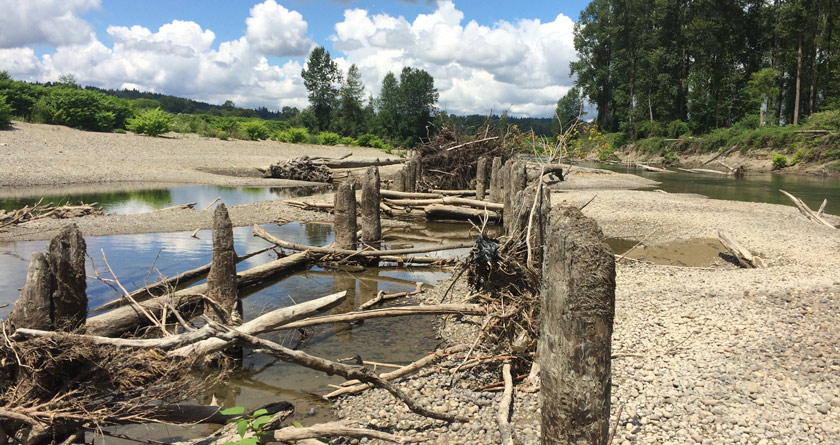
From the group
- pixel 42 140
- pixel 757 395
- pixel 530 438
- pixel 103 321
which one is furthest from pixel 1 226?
pixel 42 140

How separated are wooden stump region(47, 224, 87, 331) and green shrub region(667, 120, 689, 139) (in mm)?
54821

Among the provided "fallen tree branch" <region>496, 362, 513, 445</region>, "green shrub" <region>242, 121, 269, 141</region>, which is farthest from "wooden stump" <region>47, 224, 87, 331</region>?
"green shrub" <region>242, 121, 269, 141</region>

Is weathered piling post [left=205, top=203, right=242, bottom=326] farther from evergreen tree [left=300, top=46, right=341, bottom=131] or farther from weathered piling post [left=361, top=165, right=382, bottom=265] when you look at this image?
evergreen tree [left=300, top=46, right=341, bottom=131]

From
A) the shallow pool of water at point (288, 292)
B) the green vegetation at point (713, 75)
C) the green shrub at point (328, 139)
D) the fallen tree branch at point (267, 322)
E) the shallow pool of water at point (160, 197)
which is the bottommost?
the shallow pool of water at point (288, 292)

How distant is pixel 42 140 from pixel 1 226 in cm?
1996

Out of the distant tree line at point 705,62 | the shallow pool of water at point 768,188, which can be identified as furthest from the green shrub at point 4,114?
the distant tree line at point 705,62

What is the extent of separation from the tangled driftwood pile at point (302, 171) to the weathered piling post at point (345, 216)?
19.3m

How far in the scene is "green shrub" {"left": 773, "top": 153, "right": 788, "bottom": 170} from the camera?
117 feet

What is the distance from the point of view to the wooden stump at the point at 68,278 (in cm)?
459

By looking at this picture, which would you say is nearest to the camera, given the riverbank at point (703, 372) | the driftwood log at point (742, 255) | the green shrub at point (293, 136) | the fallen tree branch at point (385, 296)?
the riverbank at point (703, 372)

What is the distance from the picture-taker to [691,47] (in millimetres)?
50344

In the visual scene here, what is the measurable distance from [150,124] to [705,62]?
48.8 m

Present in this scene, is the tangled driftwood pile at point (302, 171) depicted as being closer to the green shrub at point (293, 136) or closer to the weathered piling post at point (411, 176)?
the weathered piling post at point (411, 176)

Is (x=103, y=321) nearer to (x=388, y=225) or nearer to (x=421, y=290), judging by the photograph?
(x=421, y=290)
